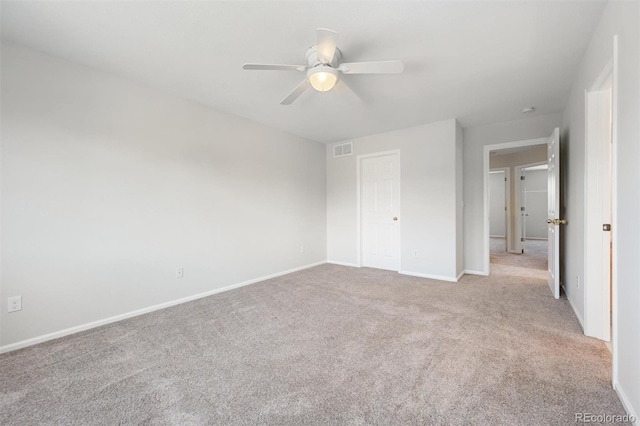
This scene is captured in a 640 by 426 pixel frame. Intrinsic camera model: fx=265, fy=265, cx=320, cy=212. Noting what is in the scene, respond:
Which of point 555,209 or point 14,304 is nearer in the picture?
point 14,304

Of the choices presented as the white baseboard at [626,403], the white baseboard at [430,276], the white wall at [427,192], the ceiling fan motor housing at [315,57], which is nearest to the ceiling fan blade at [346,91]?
the ceiling fan motor housing at [315,57]

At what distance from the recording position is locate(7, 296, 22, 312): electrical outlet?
2.12 meters

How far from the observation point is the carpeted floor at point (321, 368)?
57.7 inches

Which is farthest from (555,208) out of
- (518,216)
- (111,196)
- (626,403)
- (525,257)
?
(111,196)

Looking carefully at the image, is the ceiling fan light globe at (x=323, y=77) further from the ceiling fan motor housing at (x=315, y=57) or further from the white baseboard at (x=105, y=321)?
the white baseboard at (x=105, y=321)

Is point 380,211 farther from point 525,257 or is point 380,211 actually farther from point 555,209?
point 525,257

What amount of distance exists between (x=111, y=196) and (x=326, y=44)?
97.7 inches

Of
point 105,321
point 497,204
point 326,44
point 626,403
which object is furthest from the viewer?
point 497,204

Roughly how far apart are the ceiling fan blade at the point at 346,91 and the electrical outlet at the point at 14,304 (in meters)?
3.38

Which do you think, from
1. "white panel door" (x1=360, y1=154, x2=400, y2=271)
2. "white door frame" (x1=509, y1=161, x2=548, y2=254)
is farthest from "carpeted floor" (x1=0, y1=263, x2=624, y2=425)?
"white door frame" (x1=509, y1=161, x2=548, y2=254)

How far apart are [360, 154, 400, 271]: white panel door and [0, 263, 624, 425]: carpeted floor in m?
1.72

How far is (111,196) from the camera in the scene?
2.63 meters

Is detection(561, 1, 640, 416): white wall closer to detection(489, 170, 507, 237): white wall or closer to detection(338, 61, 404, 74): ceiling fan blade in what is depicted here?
detection(338, 61, 404, 74): ceiling fan blade

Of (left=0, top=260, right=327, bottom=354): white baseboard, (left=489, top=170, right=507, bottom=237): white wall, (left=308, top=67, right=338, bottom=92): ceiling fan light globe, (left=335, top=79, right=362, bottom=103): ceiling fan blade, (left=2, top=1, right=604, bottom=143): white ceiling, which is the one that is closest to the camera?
(left=2, top=1, right=604, bottom=143): white ceiling
